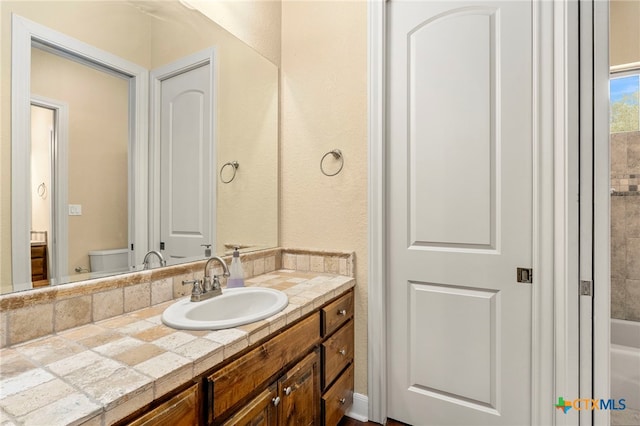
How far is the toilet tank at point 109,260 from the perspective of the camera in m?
1.11

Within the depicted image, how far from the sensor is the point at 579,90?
52.5 inches

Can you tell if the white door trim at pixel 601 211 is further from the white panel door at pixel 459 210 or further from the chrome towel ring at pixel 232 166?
the chrome towel ring at pixel 232 166

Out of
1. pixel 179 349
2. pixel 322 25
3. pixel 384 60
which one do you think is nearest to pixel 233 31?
pixel 322 25

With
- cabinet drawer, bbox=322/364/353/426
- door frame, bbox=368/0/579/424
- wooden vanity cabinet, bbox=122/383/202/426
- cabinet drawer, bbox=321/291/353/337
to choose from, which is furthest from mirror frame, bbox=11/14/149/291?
door frame, bbox=368/0/579/424

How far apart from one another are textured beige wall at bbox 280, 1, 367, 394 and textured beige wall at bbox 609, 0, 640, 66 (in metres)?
1.04

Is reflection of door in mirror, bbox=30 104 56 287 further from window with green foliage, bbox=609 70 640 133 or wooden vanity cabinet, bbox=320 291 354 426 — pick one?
window with green foliage, bbox=609 70 640 133

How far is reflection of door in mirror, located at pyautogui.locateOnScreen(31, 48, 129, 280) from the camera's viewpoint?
1009 millimetres

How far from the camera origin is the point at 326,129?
185cm

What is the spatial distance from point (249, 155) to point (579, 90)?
1617 millimetres

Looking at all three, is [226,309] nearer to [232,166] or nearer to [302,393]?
[302,393]

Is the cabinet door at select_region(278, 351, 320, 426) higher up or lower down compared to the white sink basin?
lower down

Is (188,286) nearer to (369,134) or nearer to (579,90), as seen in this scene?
(369,134)

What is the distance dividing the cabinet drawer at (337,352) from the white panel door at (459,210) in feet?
0.84

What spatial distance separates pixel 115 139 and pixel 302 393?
1.20 m
